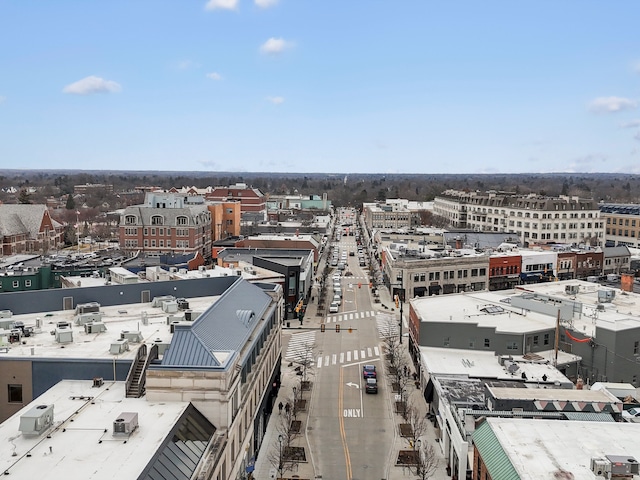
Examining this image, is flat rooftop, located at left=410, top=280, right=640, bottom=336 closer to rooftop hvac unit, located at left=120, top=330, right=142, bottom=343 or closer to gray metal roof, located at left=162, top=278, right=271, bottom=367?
gray metal roof, located at left=162, top=278, right=271, bottom=367

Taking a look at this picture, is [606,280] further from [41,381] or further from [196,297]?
[41,381]

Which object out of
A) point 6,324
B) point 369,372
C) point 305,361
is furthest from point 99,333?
point 305,361

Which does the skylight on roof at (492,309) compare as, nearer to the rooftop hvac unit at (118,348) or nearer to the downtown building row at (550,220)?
the rooftop hvac unit at (118,348)

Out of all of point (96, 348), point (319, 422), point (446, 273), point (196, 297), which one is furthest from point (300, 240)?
point (96, 348)

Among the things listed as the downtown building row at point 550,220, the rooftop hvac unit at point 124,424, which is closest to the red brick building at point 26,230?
the downtown building row at point 550,220

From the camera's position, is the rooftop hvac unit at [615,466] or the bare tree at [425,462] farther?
the bare tree at [425,462]

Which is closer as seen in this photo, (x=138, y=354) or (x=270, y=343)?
(x=138, y=354)

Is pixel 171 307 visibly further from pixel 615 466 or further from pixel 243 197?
pixel 243 197
